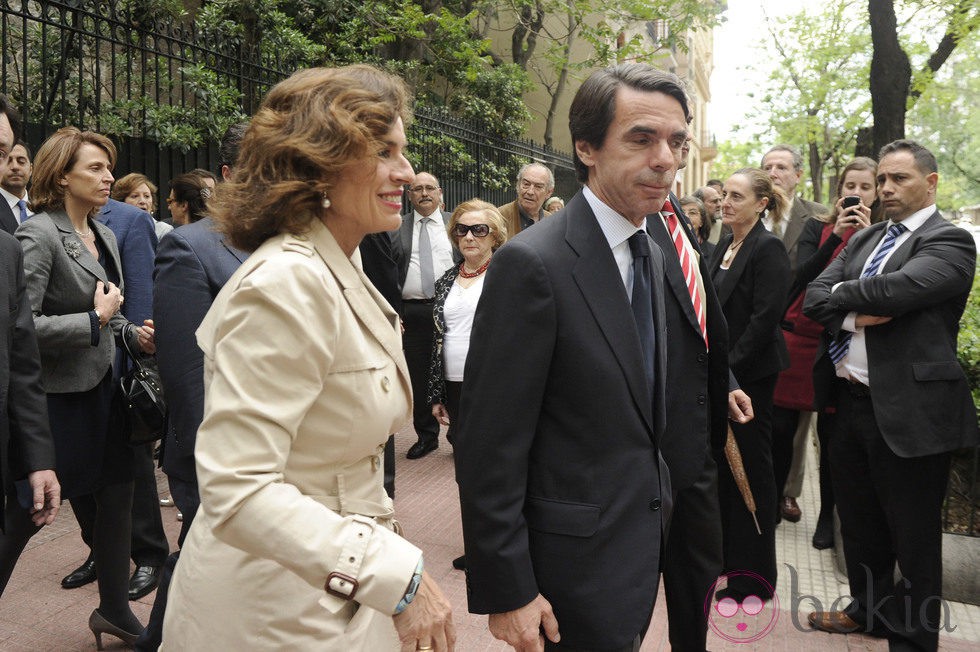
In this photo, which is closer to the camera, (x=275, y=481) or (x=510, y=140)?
(x=275, y=481)

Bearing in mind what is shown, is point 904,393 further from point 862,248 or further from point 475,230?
point 475,230

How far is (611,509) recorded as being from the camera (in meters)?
2.27

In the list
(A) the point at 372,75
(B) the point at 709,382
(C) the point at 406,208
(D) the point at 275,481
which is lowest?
(C) the point at 406,208

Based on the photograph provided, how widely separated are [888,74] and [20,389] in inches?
323

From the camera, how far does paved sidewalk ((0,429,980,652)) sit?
4.13 metres

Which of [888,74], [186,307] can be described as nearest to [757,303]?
[186,307]

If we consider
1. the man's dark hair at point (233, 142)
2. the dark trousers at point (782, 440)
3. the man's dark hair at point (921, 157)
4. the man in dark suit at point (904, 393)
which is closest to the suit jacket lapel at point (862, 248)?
the man in dark suit at point (904, 393)

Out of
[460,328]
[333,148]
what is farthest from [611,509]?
[460,328]

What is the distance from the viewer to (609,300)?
2.32 metres

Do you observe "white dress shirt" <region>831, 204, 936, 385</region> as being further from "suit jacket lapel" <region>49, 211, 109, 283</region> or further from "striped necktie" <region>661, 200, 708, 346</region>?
"suit jacket lapel" <region>49, 211, 109, 283</region>

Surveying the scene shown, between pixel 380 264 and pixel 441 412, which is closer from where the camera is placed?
pixel 441 412

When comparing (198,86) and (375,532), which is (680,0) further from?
(375,532)

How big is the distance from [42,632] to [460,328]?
2815 mm

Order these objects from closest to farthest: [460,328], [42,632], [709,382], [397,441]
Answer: [709,382] → [42,632] → [460,328] → [397,441]
